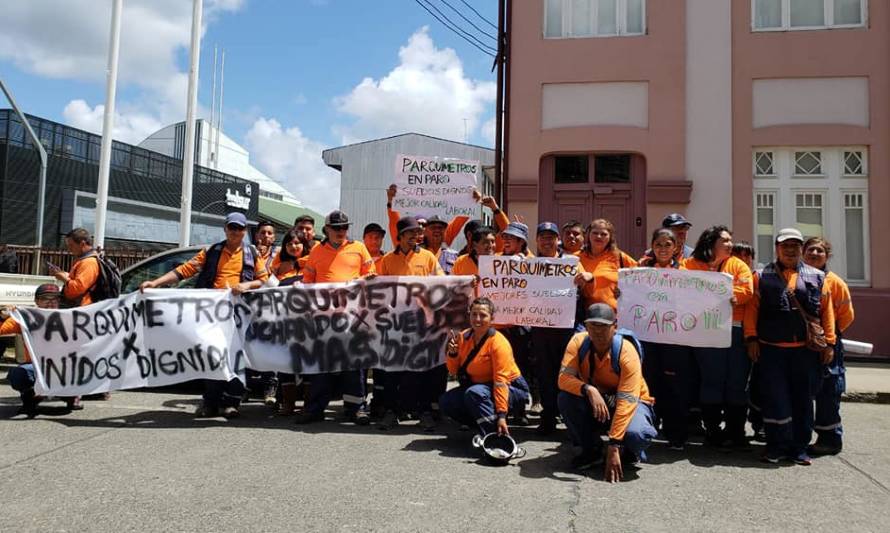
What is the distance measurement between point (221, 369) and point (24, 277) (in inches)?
198

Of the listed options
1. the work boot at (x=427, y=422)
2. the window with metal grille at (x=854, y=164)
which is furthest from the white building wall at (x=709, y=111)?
the work boot at (x=427, y=422)

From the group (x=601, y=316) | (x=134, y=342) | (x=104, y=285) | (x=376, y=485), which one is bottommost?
(x=376, y=485)

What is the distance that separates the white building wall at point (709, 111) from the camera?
10.5m

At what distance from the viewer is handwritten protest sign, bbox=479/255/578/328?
18.3ft

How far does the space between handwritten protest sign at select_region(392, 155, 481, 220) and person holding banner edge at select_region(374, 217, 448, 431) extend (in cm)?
153

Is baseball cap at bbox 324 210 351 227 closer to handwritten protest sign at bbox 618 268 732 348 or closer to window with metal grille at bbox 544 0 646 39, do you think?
handwritten protest sign at bbox 618 268 732 348

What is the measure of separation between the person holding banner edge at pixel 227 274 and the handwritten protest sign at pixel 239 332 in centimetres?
13

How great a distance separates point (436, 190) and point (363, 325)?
89.7 inches

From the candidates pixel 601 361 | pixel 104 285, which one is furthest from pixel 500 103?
pixel 601 361

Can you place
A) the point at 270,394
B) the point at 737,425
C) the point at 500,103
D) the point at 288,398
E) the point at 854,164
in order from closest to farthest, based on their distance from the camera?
the point at 737,425 < the point at 288,398 < the point at 270,394 < the point at 854,164 < the point at 500,103

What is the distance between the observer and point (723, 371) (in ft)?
17.3

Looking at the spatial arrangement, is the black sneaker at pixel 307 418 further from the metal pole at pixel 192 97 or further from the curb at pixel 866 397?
the metal pole at pixel 192 97

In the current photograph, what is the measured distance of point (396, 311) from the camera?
6.11 metres

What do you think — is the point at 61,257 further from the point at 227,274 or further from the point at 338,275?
the point at 338,275
